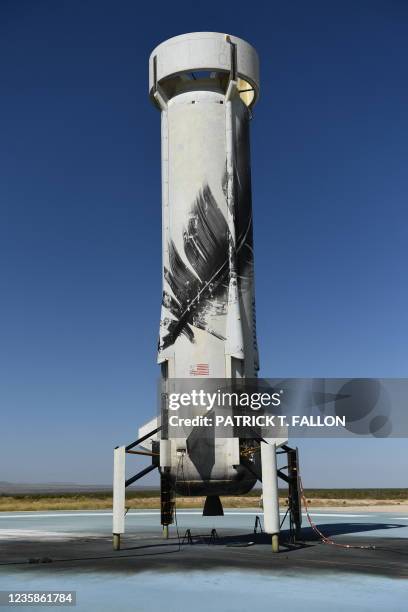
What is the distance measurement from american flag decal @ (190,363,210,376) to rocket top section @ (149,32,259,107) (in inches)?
412

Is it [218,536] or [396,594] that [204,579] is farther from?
[218,536]

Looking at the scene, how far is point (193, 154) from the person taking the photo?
74.6ft

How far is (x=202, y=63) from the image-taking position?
74.6 feet

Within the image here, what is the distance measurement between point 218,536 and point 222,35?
18.4 m

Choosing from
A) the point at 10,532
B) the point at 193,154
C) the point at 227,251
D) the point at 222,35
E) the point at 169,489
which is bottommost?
the point at 10,532

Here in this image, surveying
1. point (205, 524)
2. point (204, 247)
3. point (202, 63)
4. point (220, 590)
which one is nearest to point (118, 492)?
point (220, 590)

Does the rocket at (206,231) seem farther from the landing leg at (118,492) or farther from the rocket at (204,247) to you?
the landing leg at (118,492)

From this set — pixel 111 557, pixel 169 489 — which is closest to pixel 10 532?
pixel 169 489

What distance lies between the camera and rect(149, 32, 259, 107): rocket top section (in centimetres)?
2289

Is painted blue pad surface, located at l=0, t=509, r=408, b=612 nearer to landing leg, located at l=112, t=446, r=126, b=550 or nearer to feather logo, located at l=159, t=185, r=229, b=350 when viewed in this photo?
landing leg, located at l=112, t=446, r=126, b=550

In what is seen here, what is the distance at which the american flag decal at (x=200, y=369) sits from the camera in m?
20.9

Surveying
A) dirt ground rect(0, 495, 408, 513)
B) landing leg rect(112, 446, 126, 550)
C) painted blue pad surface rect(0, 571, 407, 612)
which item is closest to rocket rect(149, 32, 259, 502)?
landing leg rect(112, 446, 126, 550)

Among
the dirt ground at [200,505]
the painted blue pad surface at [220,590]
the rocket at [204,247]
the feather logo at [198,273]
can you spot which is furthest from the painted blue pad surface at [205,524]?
the painted blue pad surface at [220,590]

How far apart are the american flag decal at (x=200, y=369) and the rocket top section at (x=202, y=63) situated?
10.5m
